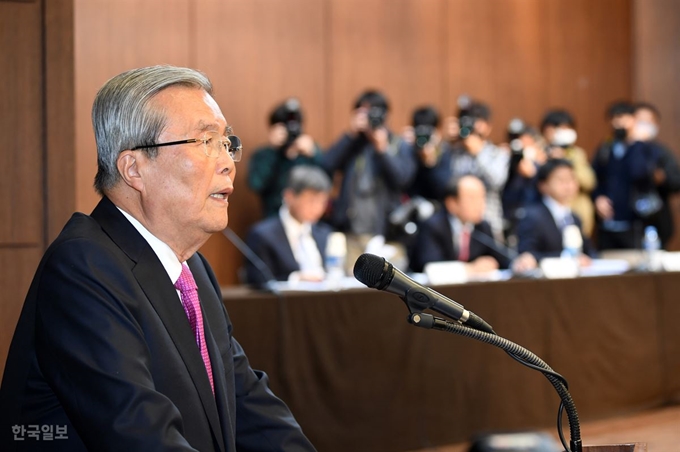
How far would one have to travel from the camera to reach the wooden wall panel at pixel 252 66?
21.7ft

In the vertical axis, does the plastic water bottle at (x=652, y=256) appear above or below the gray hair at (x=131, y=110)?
below

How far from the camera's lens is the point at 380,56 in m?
7.50

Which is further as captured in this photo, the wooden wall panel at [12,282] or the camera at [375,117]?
the camera at [375,117]

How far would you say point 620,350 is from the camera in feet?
15.2

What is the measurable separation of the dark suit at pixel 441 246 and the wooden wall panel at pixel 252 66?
5.73ft

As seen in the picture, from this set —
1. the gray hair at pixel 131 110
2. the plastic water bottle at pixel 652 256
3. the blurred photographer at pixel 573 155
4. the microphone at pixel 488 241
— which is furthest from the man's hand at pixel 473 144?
the gray hair at pixel 131 110

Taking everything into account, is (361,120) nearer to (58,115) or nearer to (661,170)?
(661,170)

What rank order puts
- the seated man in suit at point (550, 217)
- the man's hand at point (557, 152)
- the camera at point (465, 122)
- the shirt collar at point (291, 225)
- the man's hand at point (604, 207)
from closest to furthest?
the shirt collar at point (291, 225)
the seated man in suit at point (550, 217)
the camera at point (465, 122)
the man's hand at point (557, 152)
the man's hand at point (604, 207)

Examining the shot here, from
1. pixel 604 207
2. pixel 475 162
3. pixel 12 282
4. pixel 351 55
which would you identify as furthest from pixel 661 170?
pixel 12 282

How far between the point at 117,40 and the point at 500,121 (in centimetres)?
367

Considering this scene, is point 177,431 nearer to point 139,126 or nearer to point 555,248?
point 139,126

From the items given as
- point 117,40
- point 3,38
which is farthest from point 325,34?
point 3,38

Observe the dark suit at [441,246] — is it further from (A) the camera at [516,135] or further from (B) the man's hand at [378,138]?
(A) the camera at [516,135]

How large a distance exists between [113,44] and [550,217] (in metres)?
3.09
